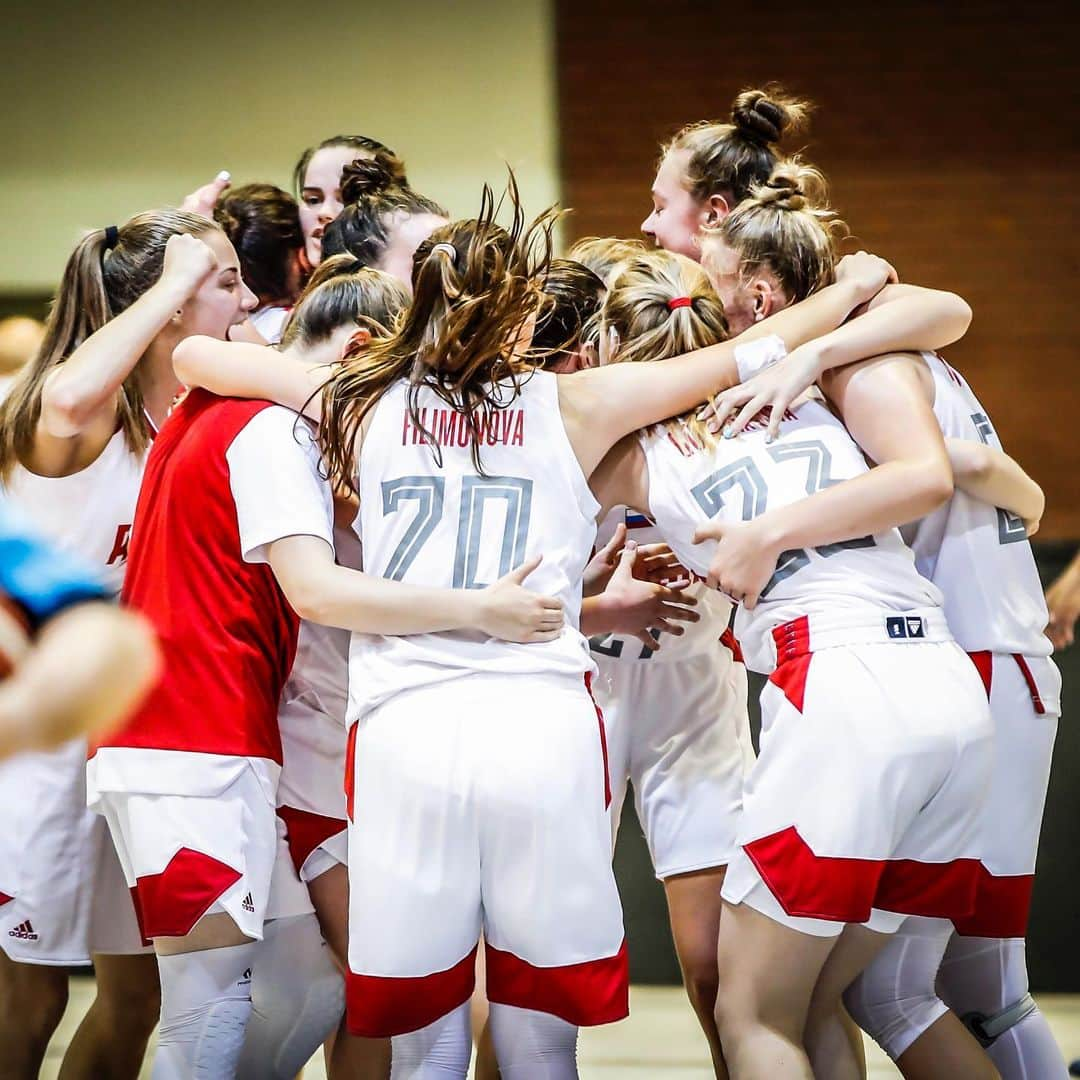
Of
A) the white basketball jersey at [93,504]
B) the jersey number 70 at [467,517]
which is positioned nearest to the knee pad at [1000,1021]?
the jersey number 70 at [467,517]

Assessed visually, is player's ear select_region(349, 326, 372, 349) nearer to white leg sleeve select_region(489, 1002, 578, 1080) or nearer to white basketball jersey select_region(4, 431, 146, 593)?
white basketball jersey select_region(4, 431, 146, 593)

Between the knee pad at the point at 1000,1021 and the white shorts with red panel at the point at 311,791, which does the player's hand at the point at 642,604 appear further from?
the knee pad at the point at 1000,1021

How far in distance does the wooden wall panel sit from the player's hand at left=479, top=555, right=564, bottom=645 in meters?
3.29

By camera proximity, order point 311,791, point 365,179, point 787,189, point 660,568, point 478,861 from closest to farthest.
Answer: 1. point 478,861
2. point 311,791
3. point 787,189
4. point 660,568
5. point 365,179

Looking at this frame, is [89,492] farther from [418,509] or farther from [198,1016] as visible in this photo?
[198,1016]

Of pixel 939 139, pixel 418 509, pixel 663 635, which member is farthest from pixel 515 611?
pixel 939 139

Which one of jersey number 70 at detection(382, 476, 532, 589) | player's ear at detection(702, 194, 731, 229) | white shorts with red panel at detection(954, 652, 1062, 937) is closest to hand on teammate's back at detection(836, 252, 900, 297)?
player's ear at detection(702, 194, 731, 229)

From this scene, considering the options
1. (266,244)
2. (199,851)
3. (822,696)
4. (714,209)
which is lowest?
(199,851)

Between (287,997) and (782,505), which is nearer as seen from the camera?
(782,505)

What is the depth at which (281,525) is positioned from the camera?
2.33 meters

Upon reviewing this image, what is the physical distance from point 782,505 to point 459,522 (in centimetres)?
58

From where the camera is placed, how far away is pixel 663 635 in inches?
118

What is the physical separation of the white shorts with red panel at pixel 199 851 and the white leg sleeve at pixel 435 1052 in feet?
1.08

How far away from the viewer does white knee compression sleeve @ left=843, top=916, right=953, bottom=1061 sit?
102 inches
